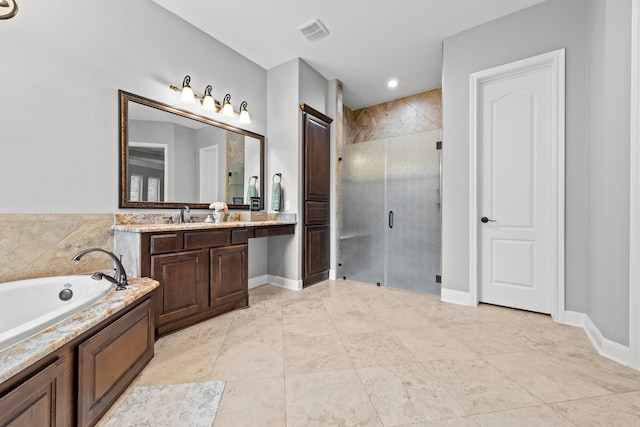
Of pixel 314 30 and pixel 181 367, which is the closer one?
pixel 181 367

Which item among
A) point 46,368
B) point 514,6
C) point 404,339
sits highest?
point 514,6

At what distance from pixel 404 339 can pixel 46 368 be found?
6.53 ft

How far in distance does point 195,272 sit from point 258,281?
1354 millimetres

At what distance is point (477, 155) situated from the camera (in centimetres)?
274

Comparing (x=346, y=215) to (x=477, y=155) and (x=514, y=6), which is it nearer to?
(x=477, y=155)

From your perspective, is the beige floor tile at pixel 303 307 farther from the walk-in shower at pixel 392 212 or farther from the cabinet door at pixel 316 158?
the cabinet door at pixel 316 158

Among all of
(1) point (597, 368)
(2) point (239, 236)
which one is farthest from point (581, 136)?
(2) point (239, 236)

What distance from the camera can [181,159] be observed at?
8.77 feet

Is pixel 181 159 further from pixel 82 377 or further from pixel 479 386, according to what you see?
pixel 479 386

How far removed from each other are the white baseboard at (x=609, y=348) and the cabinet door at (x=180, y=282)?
117 inches

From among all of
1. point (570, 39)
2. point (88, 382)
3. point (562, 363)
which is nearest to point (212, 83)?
point (88, 382)

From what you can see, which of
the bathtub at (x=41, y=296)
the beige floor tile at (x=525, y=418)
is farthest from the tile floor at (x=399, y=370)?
the bathtub at (x=41, y=296)

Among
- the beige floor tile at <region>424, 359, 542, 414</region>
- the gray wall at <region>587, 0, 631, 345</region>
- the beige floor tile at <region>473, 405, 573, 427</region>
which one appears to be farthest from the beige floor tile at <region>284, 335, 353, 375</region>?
the gray wall at <region>587, 0, 631, 345</region>

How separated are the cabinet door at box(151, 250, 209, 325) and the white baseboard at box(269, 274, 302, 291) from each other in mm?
1260
